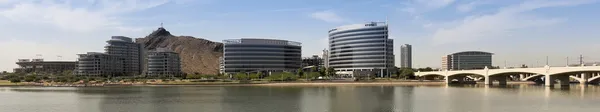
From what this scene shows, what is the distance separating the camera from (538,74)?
119375mm

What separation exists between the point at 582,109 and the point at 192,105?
39351 mm

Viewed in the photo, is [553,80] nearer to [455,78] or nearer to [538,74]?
[538,74]

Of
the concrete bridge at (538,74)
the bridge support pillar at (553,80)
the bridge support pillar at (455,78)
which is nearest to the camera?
the concrete bridge at (538,74)

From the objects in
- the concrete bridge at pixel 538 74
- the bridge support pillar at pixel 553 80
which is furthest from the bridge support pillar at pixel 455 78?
the bridge support pillar at pixel 553 80

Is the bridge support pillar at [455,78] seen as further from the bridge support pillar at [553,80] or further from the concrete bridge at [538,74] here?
the bridge support pillar at [553,80]

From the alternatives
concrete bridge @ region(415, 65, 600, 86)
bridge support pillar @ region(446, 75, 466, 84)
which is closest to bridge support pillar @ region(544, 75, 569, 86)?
concrete bridge @ region(415, 65, 600, 86)

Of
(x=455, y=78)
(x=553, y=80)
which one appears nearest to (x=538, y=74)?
(x=553, y=80)

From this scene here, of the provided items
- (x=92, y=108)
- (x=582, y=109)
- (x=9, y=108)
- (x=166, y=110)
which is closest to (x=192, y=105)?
(x=166, y=110)

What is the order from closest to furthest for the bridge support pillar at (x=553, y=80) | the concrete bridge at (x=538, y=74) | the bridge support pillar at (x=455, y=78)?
the concrete bridge at (x=538, y=74)
the bridge support pillar at (x=553, y=80)
the bridge support pillar at (x=455, y=78)

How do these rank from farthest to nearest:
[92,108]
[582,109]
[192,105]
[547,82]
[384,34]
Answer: [384,34] → [547,82] → [192,105] → [92,108] → [582,109]

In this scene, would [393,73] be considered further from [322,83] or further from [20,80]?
[20,80]

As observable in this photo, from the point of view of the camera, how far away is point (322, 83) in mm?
140875

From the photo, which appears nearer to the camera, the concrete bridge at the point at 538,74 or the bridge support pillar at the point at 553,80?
the concrete bridge at the point at 538,74

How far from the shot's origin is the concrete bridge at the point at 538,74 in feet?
345
